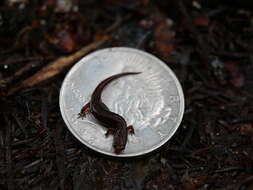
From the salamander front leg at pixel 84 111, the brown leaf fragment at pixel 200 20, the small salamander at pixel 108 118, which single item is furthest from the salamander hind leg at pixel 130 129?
the brown leaf fragment at pixel 200 20

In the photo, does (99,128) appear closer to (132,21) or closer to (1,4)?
(132,21)

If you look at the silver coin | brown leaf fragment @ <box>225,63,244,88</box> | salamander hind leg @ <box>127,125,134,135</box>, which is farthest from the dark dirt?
salamander hind leg @ <box>127,125,134,135</box>

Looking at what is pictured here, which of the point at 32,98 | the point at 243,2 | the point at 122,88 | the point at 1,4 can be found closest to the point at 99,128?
the point at 122,88

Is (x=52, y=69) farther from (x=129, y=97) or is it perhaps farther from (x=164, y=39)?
(x=164, y=39)

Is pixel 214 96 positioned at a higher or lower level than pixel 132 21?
lower

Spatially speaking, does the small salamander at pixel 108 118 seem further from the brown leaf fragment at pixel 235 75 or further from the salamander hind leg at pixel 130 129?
the brown leaf fragment at pixel 235 75

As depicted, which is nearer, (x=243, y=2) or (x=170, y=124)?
(x=170, y=124)

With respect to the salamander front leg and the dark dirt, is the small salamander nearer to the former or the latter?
the salamander front leg

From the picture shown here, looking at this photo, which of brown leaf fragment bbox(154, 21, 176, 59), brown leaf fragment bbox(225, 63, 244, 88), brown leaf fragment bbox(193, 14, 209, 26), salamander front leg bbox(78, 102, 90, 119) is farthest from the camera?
brown leaf fragment bbox(193, 14, 209, 26)
